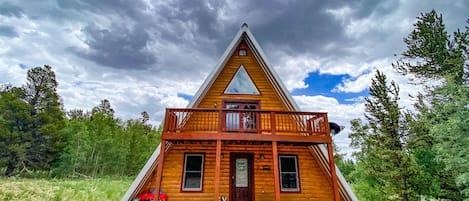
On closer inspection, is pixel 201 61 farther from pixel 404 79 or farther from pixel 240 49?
pixel 404 79

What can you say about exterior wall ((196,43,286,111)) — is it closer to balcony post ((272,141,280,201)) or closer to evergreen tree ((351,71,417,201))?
balcony post ((272,141,280,201))

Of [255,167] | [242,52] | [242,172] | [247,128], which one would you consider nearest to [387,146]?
[255,167]

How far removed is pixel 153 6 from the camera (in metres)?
11.8

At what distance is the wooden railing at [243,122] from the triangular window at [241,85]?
4.07 feet

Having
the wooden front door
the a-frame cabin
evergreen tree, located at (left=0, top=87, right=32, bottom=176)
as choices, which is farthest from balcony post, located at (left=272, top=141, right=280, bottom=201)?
evergreen tree, located at (left=0, top=87, right=32, bottom=176)

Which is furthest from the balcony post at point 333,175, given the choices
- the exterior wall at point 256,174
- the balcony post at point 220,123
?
the balcony post at point 220,123

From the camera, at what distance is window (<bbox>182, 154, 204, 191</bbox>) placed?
754 cm

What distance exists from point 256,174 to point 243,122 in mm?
2370

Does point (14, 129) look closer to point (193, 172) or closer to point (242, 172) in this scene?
point (193, 172)

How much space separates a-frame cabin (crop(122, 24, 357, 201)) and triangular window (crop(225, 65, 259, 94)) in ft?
0.14

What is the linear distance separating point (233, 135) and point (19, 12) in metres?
12.5

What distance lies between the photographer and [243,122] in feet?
21.8

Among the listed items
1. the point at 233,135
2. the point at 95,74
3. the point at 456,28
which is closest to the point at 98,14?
the point at 95,74

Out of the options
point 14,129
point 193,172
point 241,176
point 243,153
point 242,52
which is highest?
point 242,52
